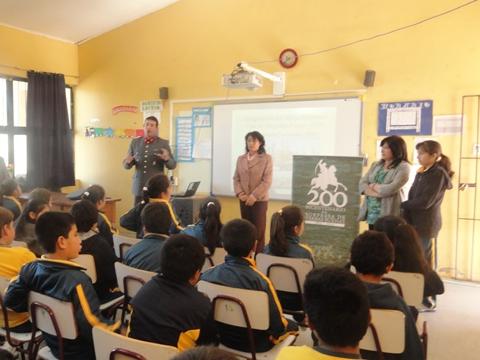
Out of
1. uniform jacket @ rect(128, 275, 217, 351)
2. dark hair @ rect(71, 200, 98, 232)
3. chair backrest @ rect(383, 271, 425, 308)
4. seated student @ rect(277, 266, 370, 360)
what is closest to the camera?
seated student @ rect(277, 266, 370, 360)

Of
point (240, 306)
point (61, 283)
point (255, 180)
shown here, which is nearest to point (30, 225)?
point (61, 283)

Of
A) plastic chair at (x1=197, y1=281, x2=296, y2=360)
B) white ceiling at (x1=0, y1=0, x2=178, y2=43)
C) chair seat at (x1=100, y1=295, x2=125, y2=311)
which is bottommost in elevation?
chair seat at (x1=100, y1=295, x2=125, y2=311)

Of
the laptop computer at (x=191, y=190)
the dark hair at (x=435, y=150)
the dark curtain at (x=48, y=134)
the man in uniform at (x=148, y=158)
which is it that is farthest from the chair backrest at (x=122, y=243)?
the dark curtain at (x=48, y=134)

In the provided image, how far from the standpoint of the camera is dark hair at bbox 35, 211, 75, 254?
1848mm

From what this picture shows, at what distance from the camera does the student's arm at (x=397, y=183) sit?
3.37 meters

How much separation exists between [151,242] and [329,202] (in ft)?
6.11

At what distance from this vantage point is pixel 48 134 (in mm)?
6055

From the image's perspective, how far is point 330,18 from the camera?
15.3ft

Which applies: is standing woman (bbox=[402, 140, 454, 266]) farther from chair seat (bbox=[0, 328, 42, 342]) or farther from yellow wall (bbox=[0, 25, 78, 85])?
yellow wall (bbox=[0, 25, 78, 85])

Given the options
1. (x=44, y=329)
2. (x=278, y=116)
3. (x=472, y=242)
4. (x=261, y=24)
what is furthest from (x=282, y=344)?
(x=261, y=24)

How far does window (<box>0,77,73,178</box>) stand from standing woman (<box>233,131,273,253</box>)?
3588 millimetres

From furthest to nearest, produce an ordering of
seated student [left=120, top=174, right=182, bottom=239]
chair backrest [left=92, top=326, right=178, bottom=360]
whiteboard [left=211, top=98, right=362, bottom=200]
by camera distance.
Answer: whiteboard [left=211, top=98, right=362, bottom=200] < seated student [left=120, top=174, right=182, bottom=239] < chair backrest [left=92, top=326, right=178, bottom=360]

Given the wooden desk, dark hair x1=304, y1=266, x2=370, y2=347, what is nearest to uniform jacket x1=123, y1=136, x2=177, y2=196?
the wooden desk

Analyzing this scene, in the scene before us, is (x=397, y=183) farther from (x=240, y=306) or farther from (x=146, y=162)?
(x=146, y=162)
